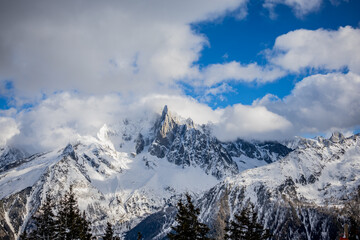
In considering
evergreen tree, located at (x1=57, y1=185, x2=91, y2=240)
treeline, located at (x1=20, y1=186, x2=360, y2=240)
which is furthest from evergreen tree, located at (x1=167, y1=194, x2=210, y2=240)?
evergreen tree, located at (x1=57, y1=185, x2=91, y2=240)

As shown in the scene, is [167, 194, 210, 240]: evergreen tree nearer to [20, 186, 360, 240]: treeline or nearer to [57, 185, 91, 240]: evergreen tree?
[20, 186, 360, 240]: treeline

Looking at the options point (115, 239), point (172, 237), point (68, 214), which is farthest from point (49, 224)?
point (172, 237)

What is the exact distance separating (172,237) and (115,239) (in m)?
26.7

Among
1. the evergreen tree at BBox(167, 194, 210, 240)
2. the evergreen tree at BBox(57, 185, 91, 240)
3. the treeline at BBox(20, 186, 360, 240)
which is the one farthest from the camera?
the evergreen tree at BBox(57, 185, 91, 240)

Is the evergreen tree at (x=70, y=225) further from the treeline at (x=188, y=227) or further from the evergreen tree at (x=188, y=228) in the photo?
the evergreen tree at (x=188, y=228)

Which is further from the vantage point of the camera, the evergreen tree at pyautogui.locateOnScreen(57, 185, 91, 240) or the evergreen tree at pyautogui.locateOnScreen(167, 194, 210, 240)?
the evergreen tree at pyautogui.locateOnScreen(57, 185, 91, 240)

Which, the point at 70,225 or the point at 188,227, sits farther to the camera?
the point at 70,225

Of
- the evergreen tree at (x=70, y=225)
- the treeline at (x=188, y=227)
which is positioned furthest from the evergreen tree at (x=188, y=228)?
the evergreen tree at (x=70, y=225)

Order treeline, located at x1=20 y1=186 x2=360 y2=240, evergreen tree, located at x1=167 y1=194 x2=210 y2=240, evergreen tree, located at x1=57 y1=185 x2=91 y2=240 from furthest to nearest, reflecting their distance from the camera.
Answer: evergreen tree, located at x1=57 y1=185 x2=91 y2=240
treeline, located at x1=20 y1=186 x2=360 y2=240
evergreen tree, located at x1=167 y1=194 x2=210 y2=240

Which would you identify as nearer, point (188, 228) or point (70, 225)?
point (188, 228)

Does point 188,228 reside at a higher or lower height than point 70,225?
higher

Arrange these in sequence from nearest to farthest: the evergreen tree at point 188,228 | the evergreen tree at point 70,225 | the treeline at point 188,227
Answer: the evergreen tree at point 188,228 → the treeline at point 188,227 → the evergreen tree at point 70,225

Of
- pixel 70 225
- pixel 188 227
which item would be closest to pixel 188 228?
pixel 188 227

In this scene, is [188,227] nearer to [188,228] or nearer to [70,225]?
[188,228]
